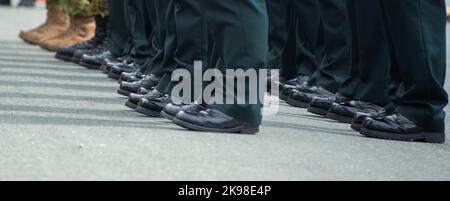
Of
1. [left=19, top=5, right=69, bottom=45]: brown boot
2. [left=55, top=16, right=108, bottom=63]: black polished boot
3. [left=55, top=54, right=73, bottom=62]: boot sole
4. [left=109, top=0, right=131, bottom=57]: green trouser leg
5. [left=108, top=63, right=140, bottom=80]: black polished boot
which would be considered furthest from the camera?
[left=19, top=5, right=69, bottom=45]: brown boot

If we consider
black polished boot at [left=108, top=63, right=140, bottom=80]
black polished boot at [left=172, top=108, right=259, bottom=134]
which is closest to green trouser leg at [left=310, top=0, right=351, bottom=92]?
black polished boot at [left=172, top=108, right=259, bottom=134]

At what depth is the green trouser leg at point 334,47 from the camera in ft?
21.4

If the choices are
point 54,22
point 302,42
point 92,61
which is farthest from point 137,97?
point 54,22

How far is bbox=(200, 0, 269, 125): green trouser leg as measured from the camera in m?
5.24

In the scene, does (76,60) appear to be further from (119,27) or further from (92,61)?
(119,27)

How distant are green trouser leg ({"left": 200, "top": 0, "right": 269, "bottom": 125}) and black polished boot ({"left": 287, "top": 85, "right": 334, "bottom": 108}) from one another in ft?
4.13

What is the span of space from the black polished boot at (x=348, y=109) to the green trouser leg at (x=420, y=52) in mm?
469

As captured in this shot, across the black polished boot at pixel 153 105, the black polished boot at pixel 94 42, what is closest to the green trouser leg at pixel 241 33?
the black polished boot at pixel 153 105

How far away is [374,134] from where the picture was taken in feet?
18.3

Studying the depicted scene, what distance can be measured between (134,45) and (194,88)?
1863 millimetres

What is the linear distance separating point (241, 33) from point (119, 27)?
2.98 m

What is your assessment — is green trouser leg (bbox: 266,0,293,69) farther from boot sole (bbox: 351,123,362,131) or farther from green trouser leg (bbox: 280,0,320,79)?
boot sole (bbox: 351,123,362,131)

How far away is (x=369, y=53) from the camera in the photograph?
19.2 ft
